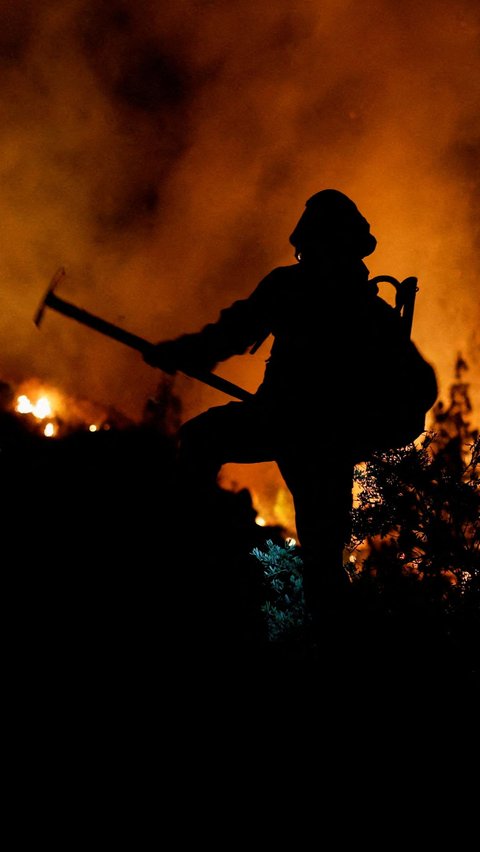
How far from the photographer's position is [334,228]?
12.4ft

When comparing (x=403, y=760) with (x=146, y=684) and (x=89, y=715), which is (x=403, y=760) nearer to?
(x=146, y=684)

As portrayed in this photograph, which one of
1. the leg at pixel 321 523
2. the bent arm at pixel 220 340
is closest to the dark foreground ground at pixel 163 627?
the leg at pixel 321 523

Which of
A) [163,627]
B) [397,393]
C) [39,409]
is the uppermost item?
[39,409]

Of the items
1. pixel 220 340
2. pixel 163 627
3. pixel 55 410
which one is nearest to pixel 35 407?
pixel 55 410

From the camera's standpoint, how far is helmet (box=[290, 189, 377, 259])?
378cm

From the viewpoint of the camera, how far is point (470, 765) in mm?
2961

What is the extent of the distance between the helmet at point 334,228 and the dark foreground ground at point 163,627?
2396 millimetres

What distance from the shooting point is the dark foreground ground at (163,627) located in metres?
3.36

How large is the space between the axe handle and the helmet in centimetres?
130

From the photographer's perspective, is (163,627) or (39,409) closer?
(163,627)

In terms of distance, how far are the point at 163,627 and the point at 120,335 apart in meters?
2.57

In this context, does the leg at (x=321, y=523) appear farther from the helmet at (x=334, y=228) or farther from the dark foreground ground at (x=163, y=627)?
the helmet at (x=334, y=228)

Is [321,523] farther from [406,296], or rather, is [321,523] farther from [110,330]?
[110,330]

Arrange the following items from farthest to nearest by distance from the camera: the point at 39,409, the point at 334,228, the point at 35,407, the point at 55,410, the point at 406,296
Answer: the point at 55,410 < the point at 35,407 < the point at 39,409 < the point at 406,296 < the point at 334,228
